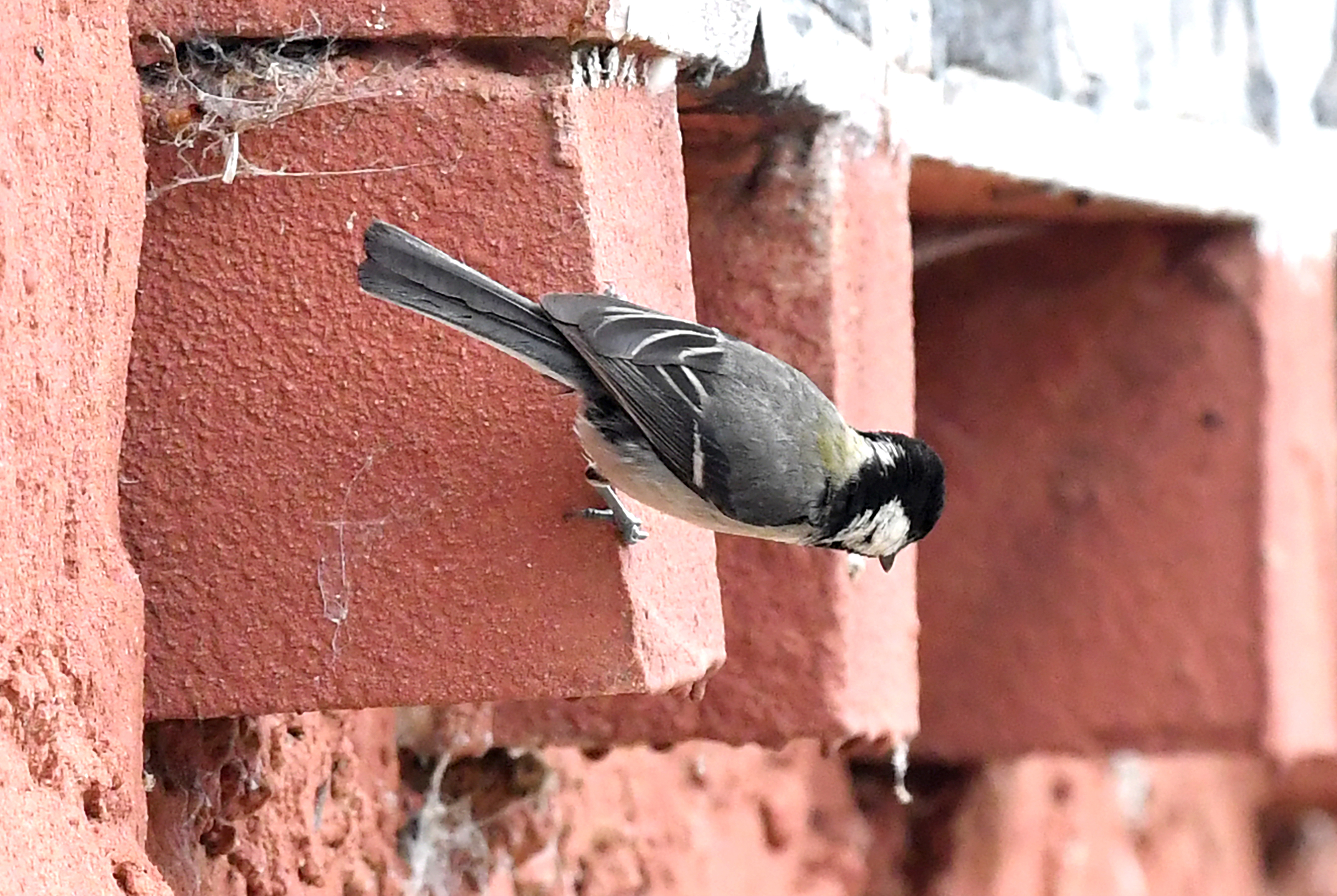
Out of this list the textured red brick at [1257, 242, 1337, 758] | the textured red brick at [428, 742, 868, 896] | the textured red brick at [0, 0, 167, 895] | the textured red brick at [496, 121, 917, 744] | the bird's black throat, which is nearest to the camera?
the textured red brick at [0, 0, 167, 895]

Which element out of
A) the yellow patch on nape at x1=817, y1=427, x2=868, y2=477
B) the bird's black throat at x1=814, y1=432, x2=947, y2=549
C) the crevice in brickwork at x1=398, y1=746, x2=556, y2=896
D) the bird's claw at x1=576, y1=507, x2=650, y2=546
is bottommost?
the crevice in brickwork at x1=398, y1=746, x2=556, y2=896

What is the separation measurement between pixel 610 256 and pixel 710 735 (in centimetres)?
72

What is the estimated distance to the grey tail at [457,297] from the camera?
173 cm

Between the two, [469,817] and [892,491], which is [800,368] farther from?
[469,817]

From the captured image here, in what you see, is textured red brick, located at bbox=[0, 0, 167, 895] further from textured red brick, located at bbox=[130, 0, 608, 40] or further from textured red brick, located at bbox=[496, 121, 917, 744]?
textured red brick, located at bbox=[496, 121, 917, 744]

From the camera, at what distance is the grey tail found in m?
1.73

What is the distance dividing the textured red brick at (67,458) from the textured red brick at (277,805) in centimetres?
23

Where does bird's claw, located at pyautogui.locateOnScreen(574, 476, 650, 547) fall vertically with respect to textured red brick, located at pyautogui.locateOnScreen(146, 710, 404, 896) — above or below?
above

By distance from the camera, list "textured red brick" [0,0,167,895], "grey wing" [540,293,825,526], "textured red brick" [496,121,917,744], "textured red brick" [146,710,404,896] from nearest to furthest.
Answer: "textured red brick" [0,0,167,895], "textured red brick" [146,710,404,896], "grey wing" [540,293,825,526], "textured red brick" [496,121,917,744]

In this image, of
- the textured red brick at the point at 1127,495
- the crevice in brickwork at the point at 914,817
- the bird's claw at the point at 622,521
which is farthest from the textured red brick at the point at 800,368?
the crevice in brickwork at the point at 914,817

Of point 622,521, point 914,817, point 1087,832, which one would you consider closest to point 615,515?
point 622,521

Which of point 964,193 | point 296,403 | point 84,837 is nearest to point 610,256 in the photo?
point 296,403

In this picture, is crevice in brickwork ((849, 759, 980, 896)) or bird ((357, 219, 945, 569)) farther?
crevice in brickwork ((849, 759, 980, 896))

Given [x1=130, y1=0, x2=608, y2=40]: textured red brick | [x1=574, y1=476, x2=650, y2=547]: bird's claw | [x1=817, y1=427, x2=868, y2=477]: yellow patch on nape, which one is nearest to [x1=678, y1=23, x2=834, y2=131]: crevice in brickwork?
[x1=130, y1=0, x2=608, y2=40]: textured red brick
